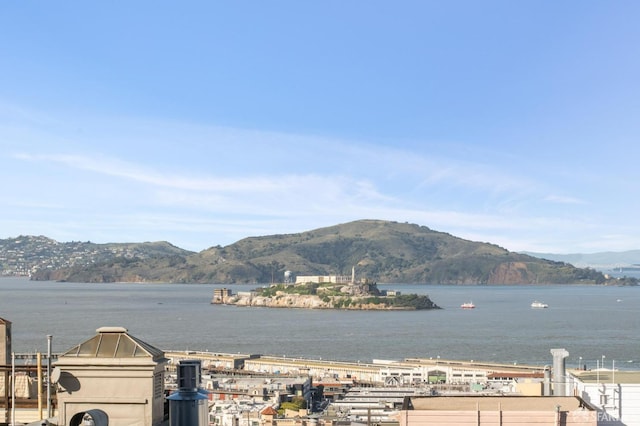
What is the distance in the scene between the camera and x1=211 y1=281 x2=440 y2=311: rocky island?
16725 cm

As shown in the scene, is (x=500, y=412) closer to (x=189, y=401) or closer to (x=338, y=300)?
(x=189, y=401)

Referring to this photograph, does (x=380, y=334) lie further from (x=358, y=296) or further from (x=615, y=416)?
(x=615, y=416)

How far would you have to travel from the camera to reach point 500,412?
9.41 m

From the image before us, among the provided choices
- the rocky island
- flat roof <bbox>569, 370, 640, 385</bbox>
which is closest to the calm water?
the rocky island

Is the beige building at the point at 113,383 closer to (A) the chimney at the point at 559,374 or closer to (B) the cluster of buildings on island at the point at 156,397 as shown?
(B) the cluster of buildings on island at the point at 156,397

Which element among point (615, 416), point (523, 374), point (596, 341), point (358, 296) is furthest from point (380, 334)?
point (615, 416)

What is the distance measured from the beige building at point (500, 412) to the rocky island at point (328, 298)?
510 feet

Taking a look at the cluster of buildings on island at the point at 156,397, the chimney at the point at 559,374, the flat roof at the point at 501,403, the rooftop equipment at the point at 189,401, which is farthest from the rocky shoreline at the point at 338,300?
the rooftop equipment at the point at 189,401

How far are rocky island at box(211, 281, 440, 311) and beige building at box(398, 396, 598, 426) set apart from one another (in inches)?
6115

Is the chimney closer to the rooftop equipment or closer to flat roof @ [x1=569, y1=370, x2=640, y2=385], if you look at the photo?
flat roof @ [x1=569, y1=370, x2=640, y2=385]

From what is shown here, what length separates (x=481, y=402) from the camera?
33.8ft

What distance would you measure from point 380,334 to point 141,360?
95218 millimetres

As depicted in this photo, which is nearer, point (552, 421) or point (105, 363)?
point (105, 363)

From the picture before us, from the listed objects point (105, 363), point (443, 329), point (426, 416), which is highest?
point (105, 363)
